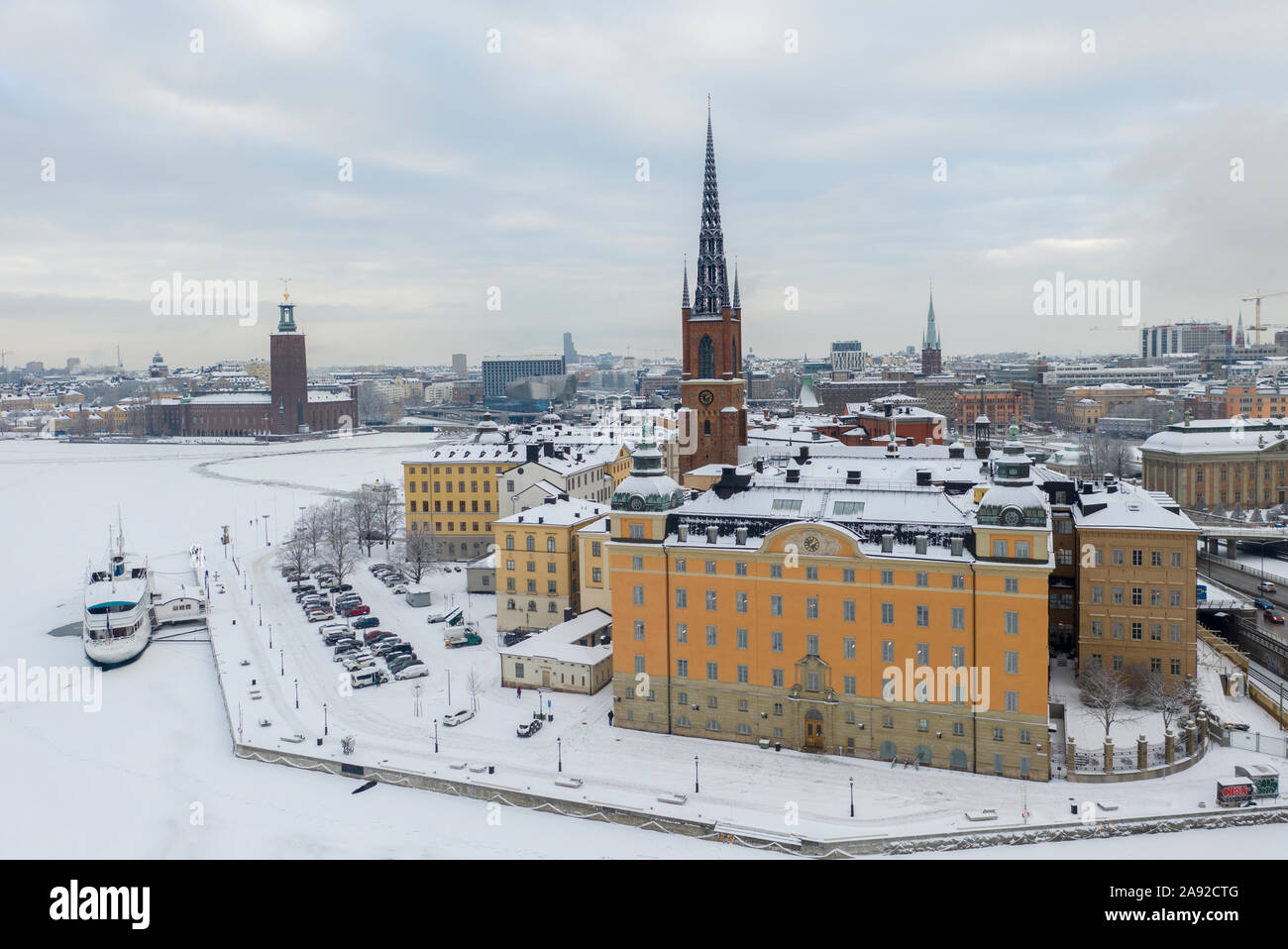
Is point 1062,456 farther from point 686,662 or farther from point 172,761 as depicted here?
point 172,761

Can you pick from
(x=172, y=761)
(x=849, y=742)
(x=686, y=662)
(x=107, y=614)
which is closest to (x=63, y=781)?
(x=172, y=761)

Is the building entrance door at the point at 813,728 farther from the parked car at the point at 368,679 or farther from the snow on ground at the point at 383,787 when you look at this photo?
the parked car at the point at 368,679

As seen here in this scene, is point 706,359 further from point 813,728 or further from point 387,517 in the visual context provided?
point 813,728

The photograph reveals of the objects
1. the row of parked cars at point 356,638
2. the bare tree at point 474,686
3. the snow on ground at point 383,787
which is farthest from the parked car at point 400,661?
the bare tree at point 474,686

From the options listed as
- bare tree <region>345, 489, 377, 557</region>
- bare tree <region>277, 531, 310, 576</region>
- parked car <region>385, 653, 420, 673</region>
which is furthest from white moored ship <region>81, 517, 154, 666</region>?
bare tree <region>345, 489, 377, 557</region>

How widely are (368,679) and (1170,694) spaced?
3616cm

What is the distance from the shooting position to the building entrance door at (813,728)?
3919cm

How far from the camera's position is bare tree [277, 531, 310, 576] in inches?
2744

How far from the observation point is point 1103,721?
40.2m

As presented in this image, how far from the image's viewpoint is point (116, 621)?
50938mm

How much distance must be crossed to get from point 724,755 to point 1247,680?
25.2 meters

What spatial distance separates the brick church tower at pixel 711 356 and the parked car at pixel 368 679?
30.7 meters

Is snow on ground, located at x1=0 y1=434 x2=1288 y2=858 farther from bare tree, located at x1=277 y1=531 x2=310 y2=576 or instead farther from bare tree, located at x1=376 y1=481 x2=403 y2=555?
bare tree, located at x1=376 y1=481 x2=403 y2=555

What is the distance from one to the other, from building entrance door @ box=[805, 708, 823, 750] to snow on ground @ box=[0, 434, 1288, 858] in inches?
29.8
